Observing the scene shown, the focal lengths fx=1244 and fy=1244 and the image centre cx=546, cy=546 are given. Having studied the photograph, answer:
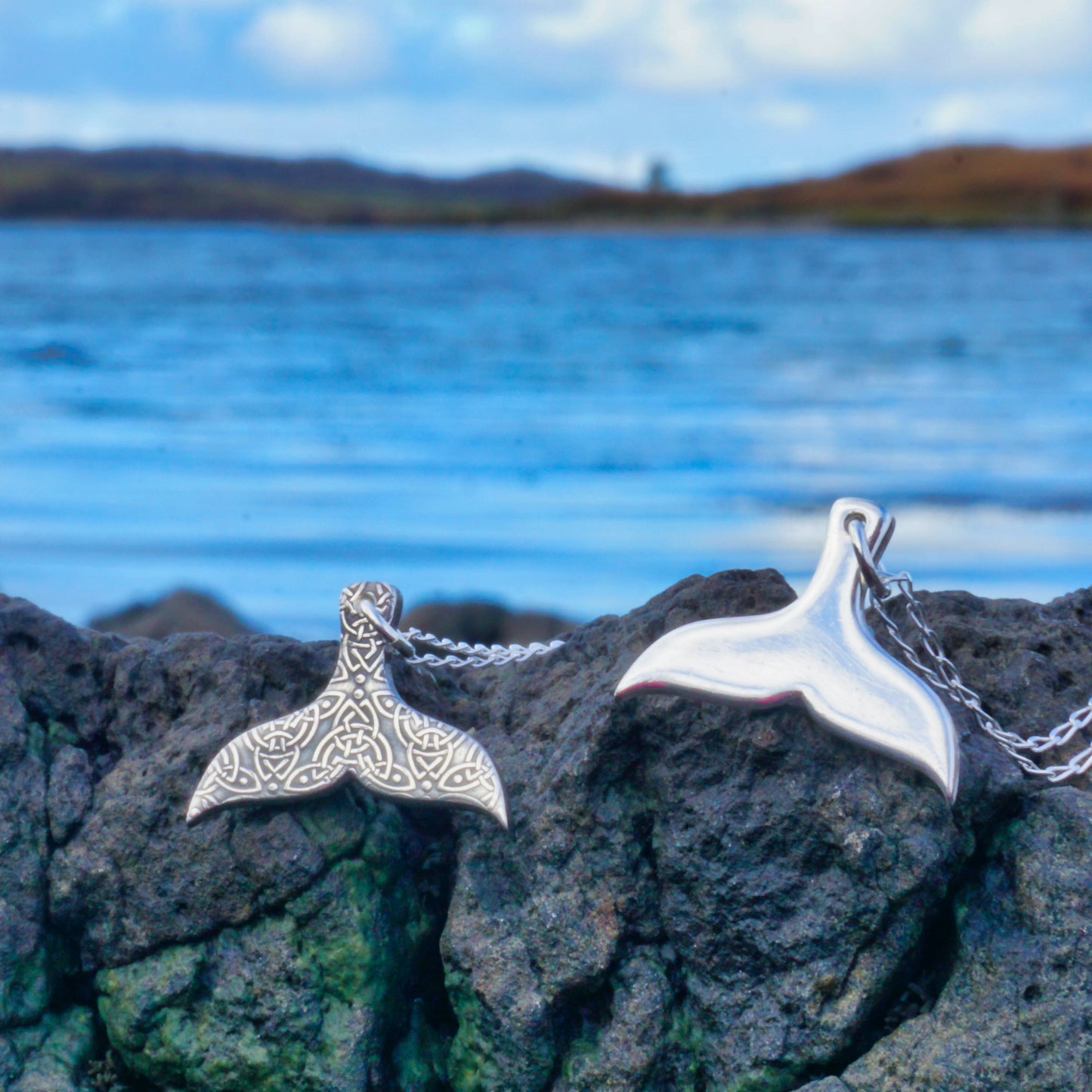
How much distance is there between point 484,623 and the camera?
5547 millimetres

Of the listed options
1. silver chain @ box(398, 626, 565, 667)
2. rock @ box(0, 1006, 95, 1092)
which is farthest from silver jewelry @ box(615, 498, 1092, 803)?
rock @ box(0, 1006, 95, 1092)

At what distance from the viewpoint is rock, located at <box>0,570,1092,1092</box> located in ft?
6.43

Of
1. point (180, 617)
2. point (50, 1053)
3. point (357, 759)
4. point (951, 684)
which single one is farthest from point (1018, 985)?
point (180, 617)

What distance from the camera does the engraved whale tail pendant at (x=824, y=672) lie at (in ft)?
6.31

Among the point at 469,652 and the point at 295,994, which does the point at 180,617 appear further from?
the point at 295,994

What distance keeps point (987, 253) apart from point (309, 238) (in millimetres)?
23705

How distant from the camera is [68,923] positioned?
7.47 ft

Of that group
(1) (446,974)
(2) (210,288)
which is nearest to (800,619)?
(1) (446,974)

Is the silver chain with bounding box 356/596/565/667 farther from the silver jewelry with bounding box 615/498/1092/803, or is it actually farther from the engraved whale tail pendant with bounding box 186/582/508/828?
the silver jewelry with bounding box 615/498/1092/803

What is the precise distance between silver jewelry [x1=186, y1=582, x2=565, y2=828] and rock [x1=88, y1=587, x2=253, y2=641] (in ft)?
10.2

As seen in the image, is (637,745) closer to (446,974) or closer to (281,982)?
(446,974)

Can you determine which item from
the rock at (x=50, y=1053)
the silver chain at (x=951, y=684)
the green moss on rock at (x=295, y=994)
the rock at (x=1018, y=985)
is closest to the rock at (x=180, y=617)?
the rock at (x=50, y=1053)

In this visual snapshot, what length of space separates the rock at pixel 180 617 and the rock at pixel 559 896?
116 inches

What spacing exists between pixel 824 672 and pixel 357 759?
2.69ft
